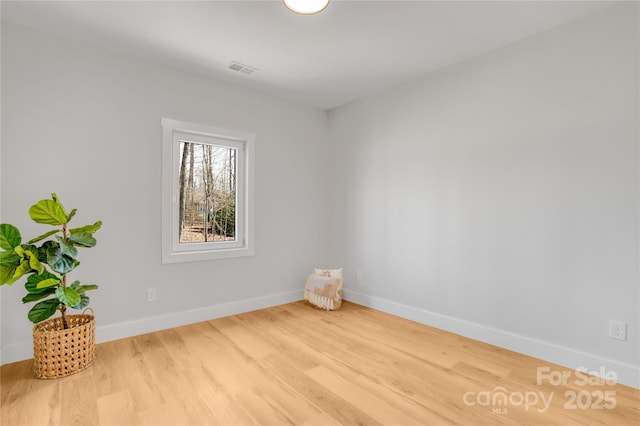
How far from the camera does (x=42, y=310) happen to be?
2062 mm

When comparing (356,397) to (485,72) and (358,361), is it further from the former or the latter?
(485,72)

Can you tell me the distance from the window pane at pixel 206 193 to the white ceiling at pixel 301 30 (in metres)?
0.81

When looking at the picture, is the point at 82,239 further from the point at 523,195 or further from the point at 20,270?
the point at 523,195

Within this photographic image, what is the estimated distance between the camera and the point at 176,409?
1.78 meters

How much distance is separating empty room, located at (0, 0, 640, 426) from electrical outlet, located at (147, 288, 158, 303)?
0.05 meters

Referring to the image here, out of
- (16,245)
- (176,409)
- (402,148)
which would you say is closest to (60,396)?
(176,409)

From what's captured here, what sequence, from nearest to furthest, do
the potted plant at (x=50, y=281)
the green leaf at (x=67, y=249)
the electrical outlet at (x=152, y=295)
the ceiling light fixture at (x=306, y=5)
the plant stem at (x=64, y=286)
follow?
the ceiling light fixture at (x=306, y=5) < the potted plant at (x=50, y=281) < the green leaf at (x=67, y=249) < the plant stem at (x=64, y=286) < the electrical outlet at (x=152, y=295)

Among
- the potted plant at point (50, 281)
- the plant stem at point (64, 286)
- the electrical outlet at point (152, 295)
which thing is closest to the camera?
the potted plant at point (50, 281)

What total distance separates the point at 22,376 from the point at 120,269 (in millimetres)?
920

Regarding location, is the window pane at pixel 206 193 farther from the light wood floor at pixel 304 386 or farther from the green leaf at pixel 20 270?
the green leaf at pixel 20 270

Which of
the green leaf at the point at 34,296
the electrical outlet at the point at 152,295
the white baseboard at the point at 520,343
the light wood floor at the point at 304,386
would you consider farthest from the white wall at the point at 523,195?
the green leaf at the point at 34,296

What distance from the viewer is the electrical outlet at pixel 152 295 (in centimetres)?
291

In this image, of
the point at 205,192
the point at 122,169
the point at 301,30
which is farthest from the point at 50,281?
the point at 301,30

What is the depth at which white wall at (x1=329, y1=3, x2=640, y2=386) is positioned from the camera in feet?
6.99
